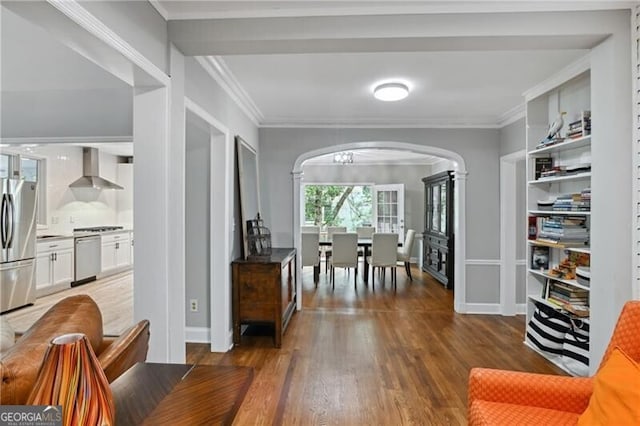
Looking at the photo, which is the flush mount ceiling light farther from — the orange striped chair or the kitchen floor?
the kitchen floor

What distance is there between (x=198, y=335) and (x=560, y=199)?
3.69 metres

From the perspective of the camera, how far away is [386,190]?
8.41 metres

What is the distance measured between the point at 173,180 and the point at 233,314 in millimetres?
1909

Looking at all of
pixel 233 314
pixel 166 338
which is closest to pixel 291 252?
pixel 233 314

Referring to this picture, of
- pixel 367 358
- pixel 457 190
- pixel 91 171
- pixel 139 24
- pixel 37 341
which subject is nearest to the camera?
pixel 37 341

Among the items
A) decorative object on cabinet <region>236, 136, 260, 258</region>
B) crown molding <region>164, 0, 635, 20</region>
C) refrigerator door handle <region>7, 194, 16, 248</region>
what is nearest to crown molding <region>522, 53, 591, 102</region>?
crown molding <region>164, 0, 635, 20</region>

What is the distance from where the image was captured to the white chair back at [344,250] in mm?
5985

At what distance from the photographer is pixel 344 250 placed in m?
6.02

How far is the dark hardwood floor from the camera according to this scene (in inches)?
91.1

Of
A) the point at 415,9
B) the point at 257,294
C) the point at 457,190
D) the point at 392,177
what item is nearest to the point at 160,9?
A: the point at 415,9

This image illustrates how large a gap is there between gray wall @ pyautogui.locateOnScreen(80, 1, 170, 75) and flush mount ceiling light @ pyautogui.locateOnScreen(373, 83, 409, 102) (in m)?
2.01

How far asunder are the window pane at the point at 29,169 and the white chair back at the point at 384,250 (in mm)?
5719

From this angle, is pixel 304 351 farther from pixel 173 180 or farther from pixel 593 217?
pixel 593 217

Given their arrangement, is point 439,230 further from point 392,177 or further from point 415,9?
point 415,9
